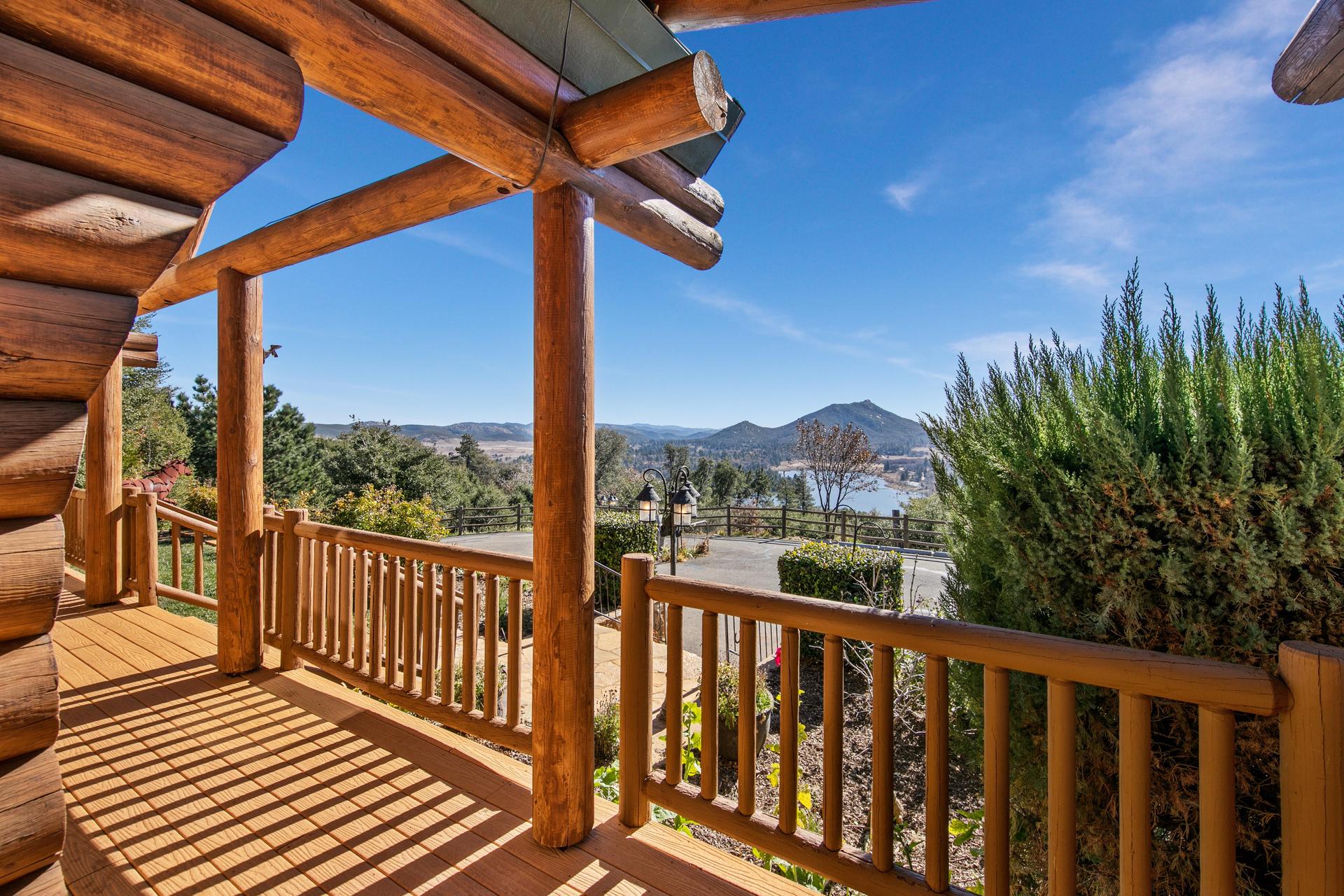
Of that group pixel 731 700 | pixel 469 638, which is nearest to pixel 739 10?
pixel 469 638

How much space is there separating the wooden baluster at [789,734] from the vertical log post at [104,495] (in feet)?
16.8

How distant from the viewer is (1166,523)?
1400 millimetres

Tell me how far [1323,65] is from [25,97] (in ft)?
8.09

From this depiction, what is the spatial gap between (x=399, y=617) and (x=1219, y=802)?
9.72ft

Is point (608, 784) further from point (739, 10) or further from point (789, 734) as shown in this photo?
point (739, 10)

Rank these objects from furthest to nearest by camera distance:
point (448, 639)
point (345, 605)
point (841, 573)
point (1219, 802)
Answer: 1. point (841, 573)
2. point (345, 605)
3. point (448, 639)
4. point (1219, 802)

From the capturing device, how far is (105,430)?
4160 millimetres

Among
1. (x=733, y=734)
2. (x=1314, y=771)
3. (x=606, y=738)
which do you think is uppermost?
(x=1314, y=771)

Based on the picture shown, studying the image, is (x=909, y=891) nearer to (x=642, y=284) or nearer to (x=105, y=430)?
(x=105, y=430)

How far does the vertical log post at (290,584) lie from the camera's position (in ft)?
10.0

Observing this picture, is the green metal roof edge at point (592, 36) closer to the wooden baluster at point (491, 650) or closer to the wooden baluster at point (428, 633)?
the wooden baluster at point (491, 650)

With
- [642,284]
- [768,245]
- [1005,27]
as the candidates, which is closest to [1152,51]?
[1005,27]

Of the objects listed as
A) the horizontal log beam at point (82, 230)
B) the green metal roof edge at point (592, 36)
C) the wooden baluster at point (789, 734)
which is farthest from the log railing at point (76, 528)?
the wooden baluster at point (789, 734)

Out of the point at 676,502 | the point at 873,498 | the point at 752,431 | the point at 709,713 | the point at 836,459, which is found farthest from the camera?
the point at 752,431
